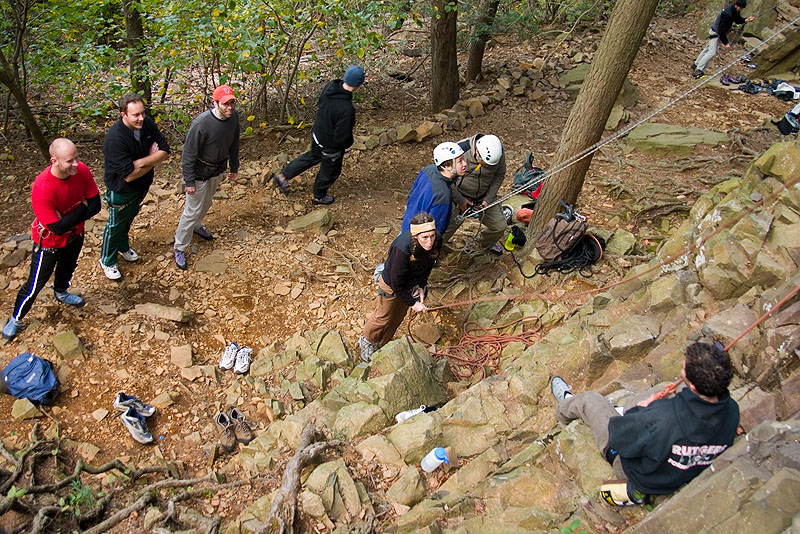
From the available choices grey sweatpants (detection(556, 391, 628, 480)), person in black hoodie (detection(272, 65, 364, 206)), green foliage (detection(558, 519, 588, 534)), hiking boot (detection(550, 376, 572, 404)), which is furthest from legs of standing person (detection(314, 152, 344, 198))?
green foliage (detection(558, 519, 588, 534))

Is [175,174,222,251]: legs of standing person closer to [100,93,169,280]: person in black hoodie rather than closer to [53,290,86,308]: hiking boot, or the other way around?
[100,93,169,280]: person in black hoodie

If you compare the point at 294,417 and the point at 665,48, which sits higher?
the point at 665,48

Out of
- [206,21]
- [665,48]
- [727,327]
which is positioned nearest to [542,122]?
[665,48]

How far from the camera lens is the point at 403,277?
4.68 metres

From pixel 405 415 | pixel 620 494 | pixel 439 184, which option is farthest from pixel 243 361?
pixel 620 494

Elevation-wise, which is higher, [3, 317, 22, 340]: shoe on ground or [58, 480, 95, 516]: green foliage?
[3, 317, 22, 340]: shoe on ground

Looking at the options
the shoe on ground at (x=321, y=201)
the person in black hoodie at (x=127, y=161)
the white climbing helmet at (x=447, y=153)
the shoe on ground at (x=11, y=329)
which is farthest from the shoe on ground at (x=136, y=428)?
the shoe on ground at (x=321, y=201)

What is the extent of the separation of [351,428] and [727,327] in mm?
3003

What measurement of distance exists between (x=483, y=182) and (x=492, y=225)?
30.8 inches

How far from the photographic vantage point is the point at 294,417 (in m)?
4.48

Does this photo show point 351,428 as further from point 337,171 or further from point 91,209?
point 337,171

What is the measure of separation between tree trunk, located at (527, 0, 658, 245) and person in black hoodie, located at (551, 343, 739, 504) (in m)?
3.55

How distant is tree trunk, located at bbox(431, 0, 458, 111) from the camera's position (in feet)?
30.7

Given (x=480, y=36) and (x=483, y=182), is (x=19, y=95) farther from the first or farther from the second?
(x=480, y=36)
